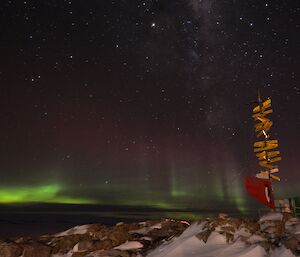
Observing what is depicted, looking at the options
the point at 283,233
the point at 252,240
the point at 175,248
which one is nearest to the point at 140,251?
the point at 175,248

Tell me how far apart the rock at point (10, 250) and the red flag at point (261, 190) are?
1558 cm

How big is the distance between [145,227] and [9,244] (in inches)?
330

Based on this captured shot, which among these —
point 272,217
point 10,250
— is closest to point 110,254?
point 10,250

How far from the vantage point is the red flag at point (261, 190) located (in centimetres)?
2684

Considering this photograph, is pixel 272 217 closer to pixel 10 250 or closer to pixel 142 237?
pixel 142 237

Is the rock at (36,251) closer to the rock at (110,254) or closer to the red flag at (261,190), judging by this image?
the rock at (110,254)

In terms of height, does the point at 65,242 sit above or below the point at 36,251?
above

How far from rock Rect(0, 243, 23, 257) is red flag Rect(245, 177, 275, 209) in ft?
51.1

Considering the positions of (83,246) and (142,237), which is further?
(142,237)

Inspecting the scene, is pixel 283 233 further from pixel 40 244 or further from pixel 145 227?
pixel 40 244

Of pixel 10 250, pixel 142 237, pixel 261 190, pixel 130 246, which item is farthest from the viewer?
pixel 261 190

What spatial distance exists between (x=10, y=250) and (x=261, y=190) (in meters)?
16.5

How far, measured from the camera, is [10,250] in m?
23.0

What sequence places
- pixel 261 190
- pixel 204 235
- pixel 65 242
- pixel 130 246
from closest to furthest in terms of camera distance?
pixel 204 235, pixel 130 246, pixel 65 242, pixel 261 190
